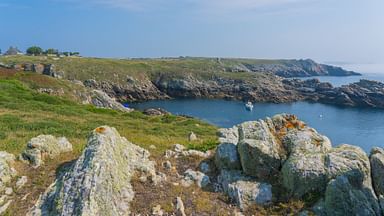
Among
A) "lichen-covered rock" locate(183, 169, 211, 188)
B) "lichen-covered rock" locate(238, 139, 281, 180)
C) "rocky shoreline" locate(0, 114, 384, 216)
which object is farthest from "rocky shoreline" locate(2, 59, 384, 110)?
"lichen-covered rock" locate(238, 139, 281, 180)

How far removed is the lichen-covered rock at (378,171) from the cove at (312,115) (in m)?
72.9

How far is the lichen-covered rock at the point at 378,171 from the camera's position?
46.1ft

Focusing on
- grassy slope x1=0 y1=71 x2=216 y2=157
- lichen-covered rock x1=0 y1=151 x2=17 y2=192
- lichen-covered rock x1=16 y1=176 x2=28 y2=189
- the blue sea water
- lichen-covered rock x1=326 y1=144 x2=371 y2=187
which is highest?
lichen-covered rock x1=326 y1=144 x2=371 y2=187

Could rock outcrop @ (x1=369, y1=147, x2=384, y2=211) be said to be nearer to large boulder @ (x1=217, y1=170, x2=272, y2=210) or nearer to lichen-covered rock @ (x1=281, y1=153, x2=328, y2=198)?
lichen-covered rock @ (x1=281, y1=153, x2=328, y2=198)

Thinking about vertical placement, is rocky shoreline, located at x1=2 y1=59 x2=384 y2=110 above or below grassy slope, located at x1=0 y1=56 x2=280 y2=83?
below

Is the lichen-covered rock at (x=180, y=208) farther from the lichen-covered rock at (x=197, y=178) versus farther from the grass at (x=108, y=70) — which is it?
the grass at (x=108, y=70)

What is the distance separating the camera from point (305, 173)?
1422cm

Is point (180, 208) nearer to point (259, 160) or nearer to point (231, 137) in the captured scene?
point (259, 160)

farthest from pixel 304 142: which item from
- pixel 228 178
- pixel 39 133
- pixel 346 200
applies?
pixel 39 133

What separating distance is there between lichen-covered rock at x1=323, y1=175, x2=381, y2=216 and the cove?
244 feet

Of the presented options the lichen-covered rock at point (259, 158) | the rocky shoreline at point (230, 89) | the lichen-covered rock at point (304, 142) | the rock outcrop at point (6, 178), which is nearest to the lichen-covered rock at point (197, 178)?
the lichen-covered rock at point (259, 158)

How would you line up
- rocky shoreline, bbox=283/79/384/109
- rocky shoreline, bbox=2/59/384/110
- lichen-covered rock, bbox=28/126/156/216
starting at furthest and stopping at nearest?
rocky shoreline, bbox=2/59/384/110 < rocky shoreline, bbox=283/79/384/109 < lichen-covered rock, bbox=28/126/156/216

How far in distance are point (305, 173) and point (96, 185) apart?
7800mm

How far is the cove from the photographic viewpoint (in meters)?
96.0
